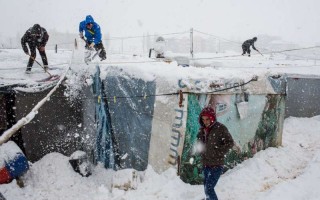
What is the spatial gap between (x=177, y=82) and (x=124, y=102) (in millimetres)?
1668

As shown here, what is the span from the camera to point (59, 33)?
70.8m

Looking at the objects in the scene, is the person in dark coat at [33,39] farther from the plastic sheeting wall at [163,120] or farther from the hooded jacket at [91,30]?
the plastic sheeting wall at [163,120]

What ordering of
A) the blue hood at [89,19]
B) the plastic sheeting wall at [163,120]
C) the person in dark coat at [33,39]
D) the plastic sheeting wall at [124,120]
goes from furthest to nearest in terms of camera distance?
the blue hood at [89,19]
the person in dark coat at [33,39]
the plastic sheeting wall at [124,120]
the plastic sheeting wall at [163,120]

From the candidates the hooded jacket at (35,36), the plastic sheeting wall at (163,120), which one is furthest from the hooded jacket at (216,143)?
the hooded jacket at (35,36)

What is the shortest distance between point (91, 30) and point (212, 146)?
20.4ft

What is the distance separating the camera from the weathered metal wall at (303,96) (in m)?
15.2

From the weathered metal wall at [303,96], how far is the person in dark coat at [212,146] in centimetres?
1094

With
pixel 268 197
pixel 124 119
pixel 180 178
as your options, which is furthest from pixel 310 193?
pixel 124 119

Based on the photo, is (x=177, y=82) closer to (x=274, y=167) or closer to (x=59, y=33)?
(x=274, y=167)

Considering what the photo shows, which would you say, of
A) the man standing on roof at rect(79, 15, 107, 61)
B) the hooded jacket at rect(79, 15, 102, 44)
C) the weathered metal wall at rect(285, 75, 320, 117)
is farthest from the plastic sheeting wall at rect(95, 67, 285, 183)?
the weathered metal wall at rect(285, 75, 320, 117)

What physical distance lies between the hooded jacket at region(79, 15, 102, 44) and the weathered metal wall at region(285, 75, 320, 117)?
32.8ft

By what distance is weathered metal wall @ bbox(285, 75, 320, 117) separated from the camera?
600 inches

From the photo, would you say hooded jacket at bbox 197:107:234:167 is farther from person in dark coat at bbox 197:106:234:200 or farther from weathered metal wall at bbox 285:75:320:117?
weathered metal wall at bbox 285:75:320:117

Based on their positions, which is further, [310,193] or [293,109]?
[293,109]
